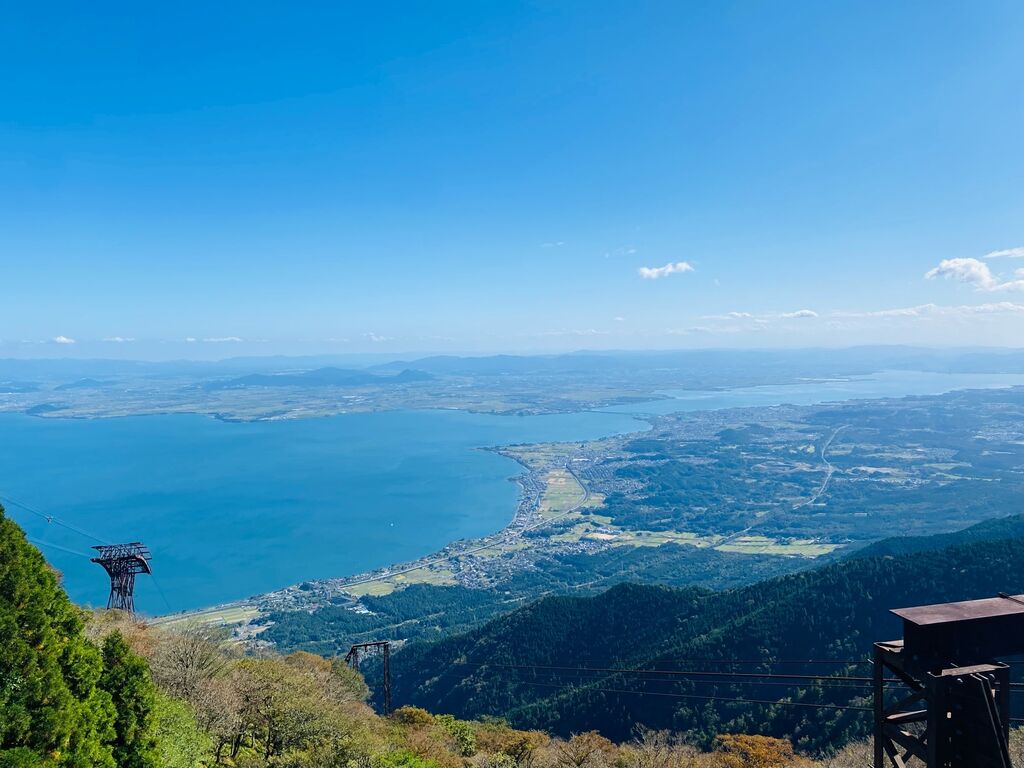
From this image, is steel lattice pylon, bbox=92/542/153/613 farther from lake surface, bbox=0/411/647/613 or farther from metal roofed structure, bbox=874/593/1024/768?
lake surface, bbox=0/411/647/613

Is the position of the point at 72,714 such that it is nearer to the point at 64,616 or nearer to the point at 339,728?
the point at 64,616

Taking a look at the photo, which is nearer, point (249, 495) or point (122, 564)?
point (122, 564)

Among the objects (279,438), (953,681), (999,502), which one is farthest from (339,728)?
(279,438)

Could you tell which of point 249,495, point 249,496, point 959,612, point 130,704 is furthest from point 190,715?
point 249,495

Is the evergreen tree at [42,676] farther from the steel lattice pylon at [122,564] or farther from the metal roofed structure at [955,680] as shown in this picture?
the steel lattice pylon at [122,564]

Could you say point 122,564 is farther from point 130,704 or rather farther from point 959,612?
point 959,612

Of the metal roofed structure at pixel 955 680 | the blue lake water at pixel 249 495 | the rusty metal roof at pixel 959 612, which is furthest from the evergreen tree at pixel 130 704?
the blue lake water at pixel 249 495
